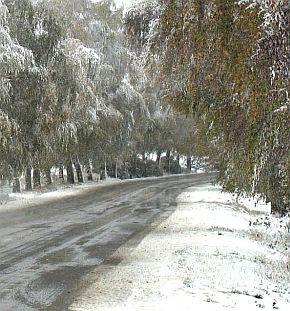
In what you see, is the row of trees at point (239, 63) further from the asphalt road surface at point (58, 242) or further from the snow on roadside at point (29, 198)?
the snow on roadside at point (29, 198)

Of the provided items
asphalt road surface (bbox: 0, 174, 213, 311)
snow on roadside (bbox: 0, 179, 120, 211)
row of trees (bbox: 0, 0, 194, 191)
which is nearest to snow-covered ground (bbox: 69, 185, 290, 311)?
asphalt road surface (bbox: 0, 174, 213, 311)

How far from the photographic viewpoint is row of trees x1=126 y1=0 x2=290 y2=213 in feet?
21.3

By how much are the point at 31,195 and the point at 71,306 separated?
70.0ft

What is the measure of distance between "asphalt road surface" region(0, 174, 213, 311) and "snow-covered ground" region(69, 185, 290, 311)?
0.44 meters

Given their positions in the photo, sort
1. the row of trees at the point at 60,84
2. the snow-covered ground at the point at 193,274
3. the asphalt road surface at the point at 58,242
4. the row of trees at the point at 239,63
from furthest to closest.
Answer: the row of trees at the point at 60,84
the asphalt road surface at the point at 58,242
the snow-covered ground at the point at 193,274
the row of trees at the point at 239,63

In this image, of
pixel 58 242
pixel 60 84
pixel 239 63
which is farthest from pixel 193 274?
pixel 60 84

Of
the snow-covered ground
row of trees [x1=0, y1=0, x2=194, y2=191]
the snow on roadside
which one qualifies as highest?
row of trees [x1=0, y1=0, x2=194, y2=191]

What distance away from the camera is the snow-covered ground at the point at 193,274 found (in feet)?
24.1

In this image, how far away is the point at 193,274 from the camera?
892 centimetres

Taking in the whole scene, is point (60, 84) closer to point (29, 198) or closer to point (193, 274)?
point (29, 198)

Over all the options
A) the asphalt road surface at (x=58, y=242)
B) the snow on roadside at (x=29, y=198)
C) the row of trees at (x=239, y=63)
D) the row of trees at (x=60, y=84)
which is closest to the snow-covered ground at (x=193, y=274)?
the asphalt road surface at (x=58, y=242)

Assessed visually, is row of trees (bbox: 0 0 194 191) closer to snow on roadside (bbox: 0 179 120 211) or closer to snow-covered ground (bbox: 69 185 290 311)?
snow on roadside (bbox: 0 179 120 211)

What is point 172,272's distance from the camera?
909 centimetres

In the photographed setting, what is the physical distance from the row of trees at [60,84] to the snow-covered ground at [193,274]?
13.7ft
